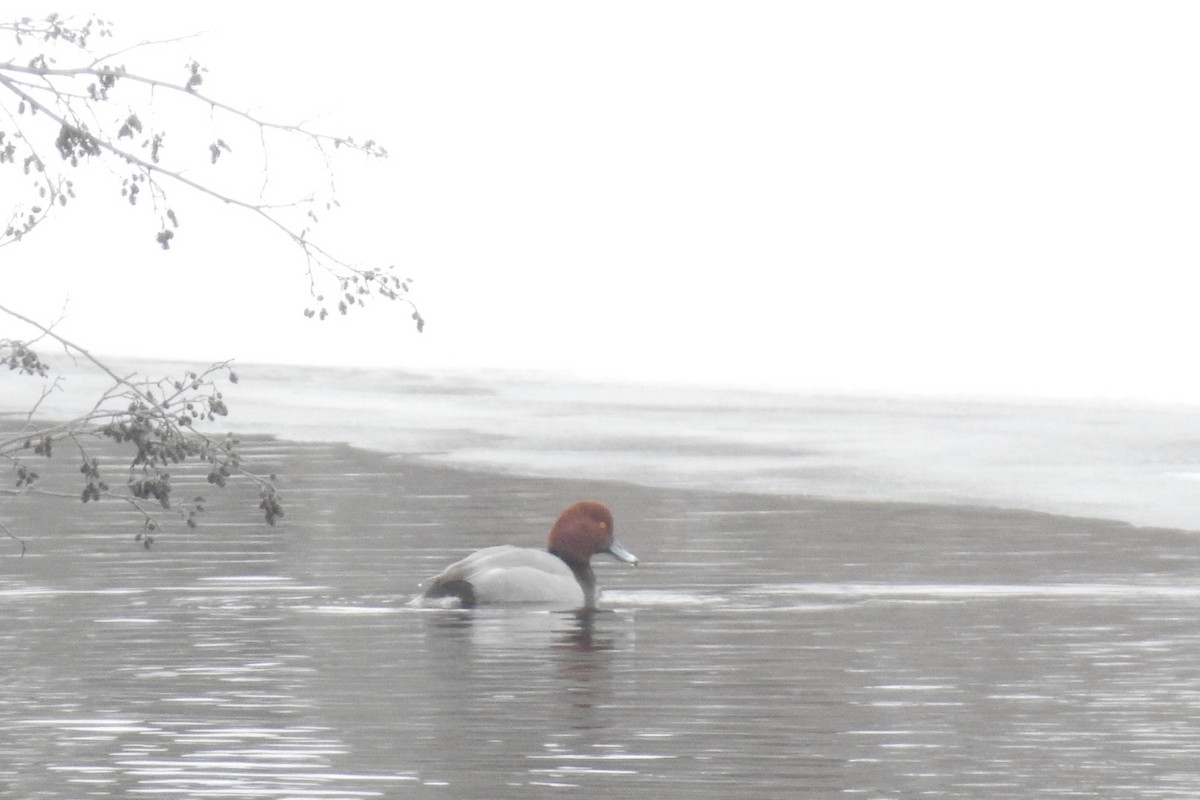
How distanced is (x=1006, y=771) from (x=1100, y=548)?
30.3ft

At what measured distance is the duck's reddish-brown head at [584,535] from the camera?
1575 cm

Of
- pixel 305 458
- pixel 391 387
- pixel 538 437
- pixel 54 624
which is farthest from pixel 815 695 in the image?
pixel 391 387

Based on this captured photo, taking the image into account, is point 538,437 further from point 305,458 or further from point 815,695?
point 815,695

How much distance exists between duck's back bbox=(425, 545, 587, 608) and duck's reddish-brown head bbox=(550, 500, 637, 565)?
469 mm

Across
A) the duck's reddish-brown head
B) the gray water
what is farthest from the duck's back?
the duck's reddish-brown head

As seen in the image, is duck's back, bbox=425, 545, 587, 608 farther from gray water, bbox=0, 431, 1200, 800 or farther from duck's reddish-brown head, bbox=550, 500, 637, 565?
duck's reddish-brown head, bbox=550, 500, 637, 565

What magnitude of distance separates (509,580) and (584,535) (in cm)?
94

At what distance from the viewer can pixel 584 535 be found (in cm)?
1577

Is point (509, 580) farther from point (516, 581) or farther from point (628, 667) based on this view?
point (628, 667)

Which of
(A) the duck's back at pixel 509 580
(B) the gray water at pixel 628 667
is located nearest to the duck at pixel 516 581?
(A) the duck's back at pixel 509 580

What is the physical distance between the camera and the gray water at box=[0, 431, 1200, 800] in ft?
30.2

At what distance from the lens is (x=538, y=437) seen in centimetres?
3281

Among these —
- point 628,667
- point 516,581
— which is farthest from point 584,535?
point 628,667

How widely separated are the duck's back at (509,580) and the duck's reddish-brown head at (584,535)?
0.47 meters
